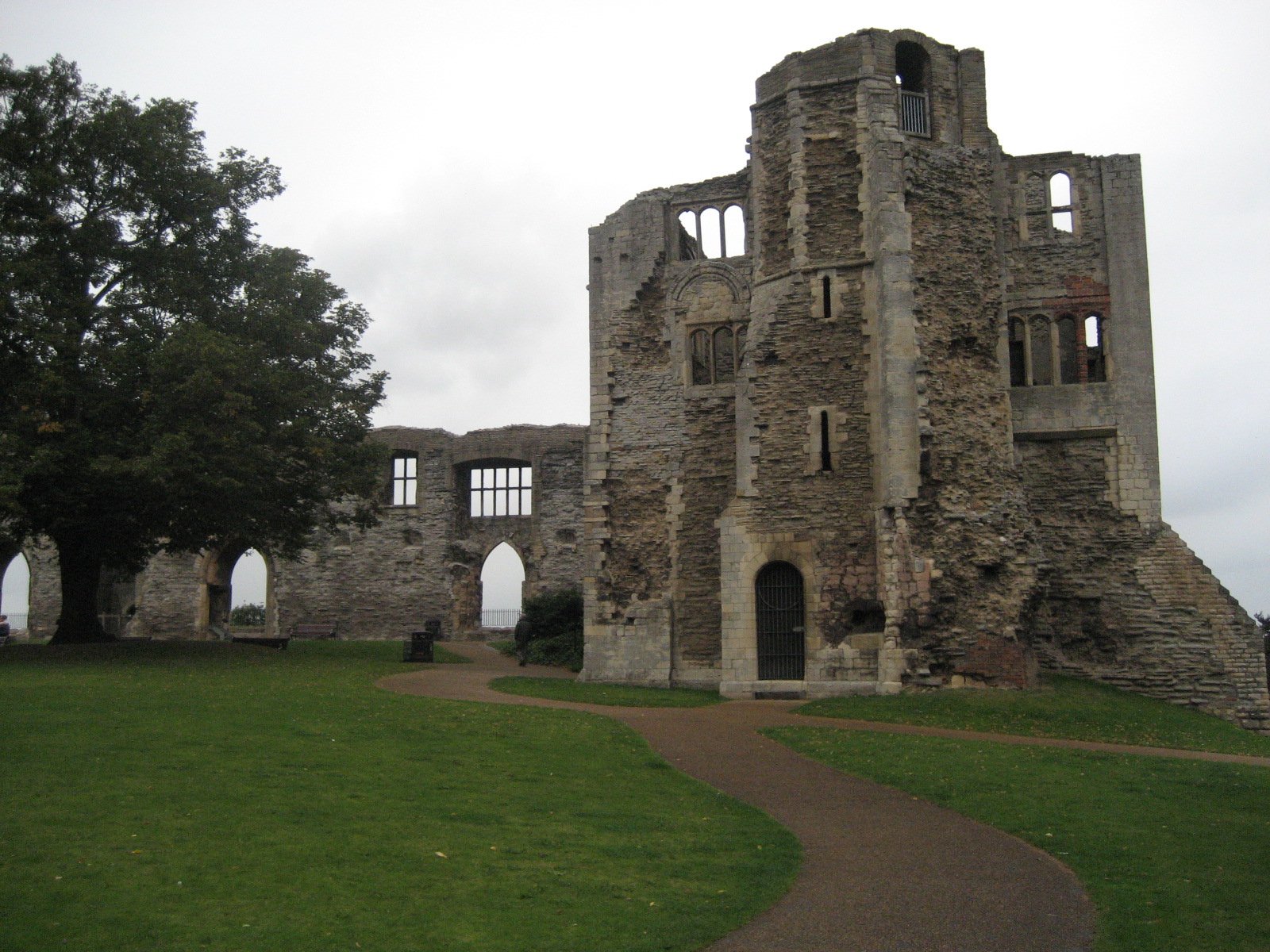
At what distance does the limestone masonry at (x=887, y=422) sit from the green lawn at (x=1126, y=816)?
18.3 ft

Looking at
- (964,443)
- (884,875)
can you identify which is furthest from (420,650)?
(884,875)

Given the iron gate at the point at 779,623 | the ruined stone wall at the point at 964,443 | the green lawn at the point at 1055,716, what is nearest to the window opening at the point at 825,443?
the ruined stone wall at the point at 964,443

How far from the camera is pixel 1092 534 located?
24094 mm

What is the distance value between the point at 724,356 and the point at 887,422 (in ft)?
18.4

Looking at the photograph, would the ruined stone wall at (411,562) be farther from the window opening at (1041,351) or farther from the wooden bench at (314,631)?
the window opening at (1041,351)

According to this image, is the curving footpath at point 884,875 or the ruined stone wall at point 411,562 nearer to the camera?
the curving footpath at point 884,875

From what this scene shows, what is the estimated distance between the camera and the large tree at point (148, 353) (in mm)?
21000

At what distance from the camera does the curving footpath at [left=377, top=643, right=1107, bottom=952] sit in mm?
7395

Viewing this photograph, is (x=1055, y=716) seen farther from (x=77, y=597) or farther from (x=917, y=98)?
(x=77, y=597)

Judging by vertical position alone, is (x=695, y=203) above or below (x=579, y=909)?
above

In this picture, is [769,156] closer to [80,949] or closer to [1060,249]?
Result: [1060,249]

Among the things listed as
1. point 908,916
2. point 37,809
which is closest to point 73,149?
point 37,809

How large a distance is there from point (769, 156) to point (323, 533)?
2360cm

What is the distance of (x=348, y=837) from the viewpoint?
862 cm
